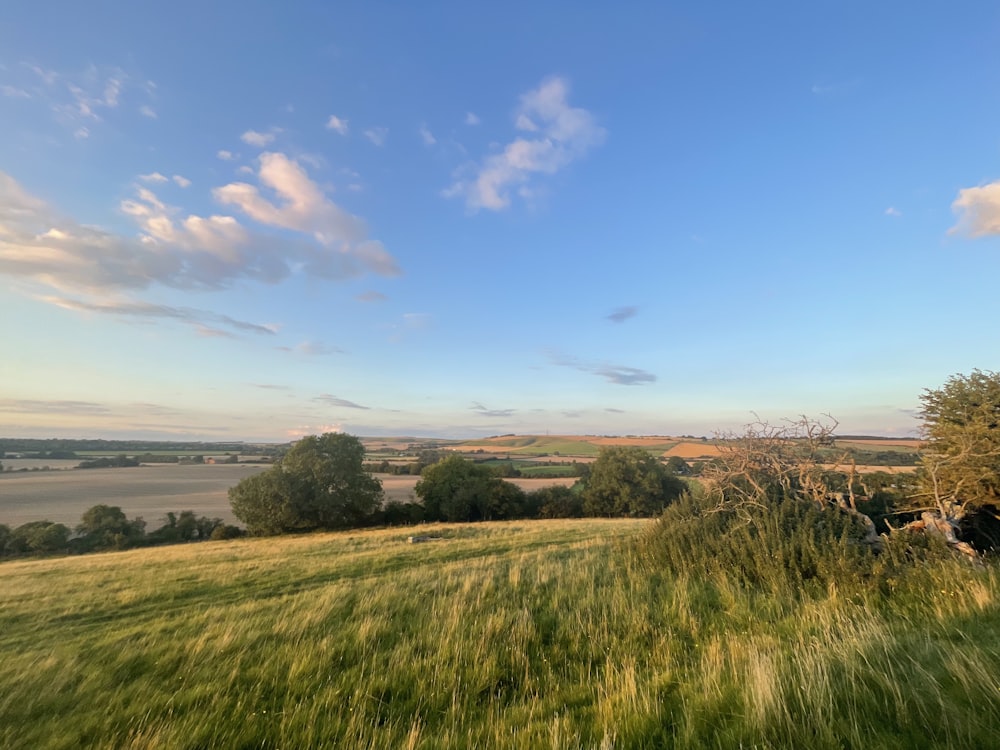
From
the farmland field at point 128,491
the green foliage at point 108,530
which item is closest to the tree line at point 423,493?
the farmland field at point 128,491

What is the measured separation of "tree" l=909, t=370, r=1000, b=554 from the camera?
8.08 metres

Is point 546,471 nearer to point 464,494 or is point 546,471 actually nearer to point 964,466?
point 464,494

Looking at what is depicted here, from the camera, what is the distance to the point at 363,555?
1448cm

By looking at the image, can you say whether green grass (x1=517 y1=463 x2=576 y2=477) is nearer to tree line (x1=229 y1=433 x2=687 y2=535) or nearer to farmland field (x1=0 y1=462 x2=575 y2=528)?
farmland field (x1=0 y1=462 x2=575 y2=528)

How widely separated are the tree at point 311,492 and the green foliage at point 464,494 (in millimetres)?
5356

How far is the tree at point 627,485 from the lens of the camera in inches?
1917

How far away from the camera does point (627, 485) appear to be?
4938 centimetres

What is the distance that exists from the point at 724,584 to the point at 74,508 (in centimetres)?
6302

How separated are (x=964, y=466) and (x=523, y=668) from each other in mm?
9333

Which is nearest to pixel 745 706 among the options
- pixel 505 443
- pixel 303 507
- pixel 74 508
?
pixel 303 507

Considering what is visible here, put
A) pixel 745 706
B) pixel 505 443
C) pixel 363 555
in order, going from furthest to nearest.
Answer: pixel 505 443
pixel 363 555
pixel 745 706

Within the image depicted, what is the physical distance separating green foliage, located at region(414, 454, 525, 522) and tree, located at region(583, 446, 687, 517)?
880 centimetres

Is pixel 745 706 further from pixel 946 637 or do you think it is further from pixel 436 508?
pixel 436 508

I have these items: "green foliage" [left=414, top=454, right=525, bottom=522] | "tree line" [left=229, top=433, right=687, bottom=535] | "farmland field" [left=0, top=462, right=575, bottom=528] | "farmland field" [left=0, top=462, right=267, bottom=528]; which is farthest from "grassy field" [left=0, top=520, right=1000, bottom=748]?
"farmland field" [left=0, top=462, right=267, bottom=528]
